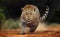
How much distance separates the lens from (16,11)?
83.9 inches

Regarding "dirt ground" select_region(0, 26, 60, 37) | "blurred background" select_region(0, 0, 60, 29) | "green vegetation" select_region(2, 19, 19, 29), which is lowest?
"dirt ground" select_region(0, 26, 60, 37)

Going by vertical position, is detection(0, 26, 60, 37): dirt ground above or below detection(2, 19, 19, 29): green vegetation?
below

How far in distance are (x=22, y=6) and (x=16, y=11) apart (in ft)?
0.27

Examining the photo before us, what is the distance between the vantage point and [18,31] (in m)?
2.11

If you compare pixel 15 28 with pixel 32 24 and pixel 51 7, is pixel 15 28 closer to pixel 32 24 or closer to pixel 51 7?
pixel 32 24

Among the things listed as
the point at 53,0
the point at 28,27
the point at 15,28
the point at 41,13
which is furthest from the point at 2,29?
the point at 53,0

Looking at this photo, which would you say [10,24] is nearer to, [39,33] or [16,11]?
[16,11]

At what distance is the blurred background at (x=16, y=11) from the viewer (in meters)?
2.11

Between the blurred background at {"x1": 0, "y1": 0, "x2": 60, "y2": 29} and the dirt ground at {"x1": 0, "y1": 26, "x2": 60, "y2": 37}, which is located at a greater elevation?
the blurred background at {"x1": 0, "y1": 0, "x2": 60, "y2": 29}

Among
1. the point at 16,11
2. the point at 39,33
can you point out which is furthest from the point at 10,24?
the point at 39,33

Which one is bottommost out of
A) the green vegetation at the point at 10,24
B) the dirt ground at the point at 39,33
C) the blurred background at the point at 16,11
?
the dirt ground at the point at 39,33

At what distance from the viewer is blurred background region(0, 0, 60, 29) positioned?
211 centimetres

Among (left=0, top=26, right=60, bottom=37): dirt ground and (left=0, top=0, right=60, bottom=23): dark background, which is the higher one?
(left=0, top=0, right=60, bottom=23): dark background

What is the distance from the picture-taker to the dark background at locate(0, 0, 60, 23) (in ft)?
6.97
